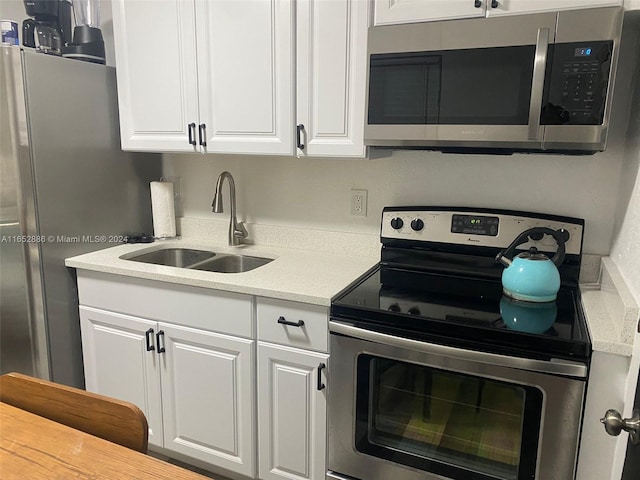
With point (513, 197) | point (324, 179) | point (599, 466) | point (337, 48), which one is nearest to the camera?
point (599, 466)

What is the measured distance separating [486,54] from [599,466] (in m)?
1.21

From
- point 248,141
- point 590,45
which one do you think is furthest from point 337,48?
point 590,45

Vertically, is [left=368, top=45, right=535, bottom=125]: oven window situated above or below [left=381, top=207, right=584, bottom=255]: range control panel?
above

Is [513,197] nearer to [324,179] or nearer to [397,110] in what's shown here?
[397,110]

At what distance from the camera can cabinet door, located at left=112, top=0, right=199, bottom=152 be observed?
78.1 inches

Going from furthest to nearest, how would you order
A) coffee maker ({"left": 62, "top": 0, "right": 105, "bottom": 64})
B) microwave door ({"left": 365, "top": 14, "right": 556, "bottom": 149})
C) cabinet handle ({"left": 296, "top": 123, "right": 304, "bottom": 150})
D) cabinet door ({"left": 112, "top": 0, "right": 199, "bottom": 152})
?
coffee maker ({"left": 62, "top": 0, "right": 105, "bottom": 64}) → cabinet door ({"left": 112, "top": 0, "right": 199, "bottom": 152}) → cabinet handle ({"left": 296, "top": 123, "right": 304, "bottom": 150}) → microwave door ({"left": 365, "top": 14, "right": 556, "bottom": 149})

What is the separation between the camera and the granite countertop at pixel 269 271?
169 cm

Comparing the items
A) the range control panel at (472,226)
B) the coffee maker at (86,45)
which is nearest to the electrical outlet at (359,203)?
the range control panel at (472,226)

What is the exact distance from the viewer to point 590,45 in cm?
137

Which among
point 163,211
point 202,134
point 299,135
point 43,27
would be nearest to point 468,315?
point 299,135

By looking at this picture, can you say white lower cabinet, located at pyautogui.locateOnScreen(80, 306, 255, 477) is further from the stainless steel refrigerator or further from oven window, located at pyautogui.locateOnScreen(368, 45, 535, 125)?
oven window, located at pyautogui.locateOnScreen(368, 45, 535, 125)

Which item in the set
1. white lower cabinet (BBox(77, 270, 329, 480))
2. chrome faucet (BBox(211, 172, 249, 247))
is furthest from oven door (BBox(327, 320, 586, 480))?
chrome faucet (BBox(211, 172, 249, 247))

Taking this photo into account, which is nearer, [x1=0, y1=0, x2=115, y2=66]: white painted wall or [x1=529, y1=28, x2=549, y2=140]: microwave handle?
[x1=529, y1=28, x2=549, y2=140]: microwave handle

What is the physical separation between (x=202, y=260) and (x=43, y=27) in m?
1.17
